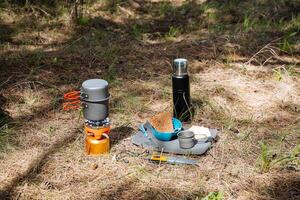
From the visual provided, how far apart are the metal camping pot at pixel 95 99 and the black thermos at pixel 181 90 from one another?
30.6 inches

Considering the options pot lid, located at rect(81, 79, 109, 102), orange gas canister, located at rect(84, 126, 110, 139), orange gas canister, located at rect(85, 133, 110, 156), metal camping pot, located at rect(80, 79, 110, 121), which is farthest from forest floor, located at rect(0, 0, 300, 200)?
pot lid, located at rect(81, 79, 109, 102)

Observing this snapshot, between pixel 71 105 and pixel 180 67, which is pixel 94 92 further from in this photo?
pixel 71 105

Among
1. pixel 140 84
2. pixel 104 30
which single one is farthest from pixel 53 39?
pixel 140 84

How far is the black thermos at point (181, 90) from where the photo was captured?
12.5 feet

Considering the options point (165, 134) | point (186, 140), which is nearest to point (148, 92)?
point (165, 134)

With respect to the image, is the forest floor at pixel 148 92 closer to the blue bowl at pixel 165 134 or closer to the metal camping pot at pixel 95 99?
the blue bowl at pixel 165 134

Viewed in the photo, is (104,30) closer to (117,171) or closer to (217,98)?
(217,98)

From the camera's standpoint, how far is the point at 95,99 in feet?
10.7

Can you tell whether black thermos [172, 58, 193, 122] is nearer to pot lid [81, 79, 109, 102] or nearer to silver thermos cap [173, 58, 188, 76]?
silver thermos cap [173, 58, 188, 76]

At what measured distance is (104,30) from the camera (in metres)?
6.72

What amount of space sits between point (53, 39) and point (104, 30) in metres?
0.82

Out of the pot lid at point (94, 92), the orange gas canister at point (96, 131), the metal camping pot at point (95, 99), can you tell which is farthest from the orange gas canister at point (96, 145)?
the pot lid at point (94, 92)

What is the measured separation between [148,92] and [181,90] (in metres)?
0.77

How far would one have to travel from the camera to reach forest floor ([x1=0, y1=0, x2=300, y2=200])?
3.11 metres
